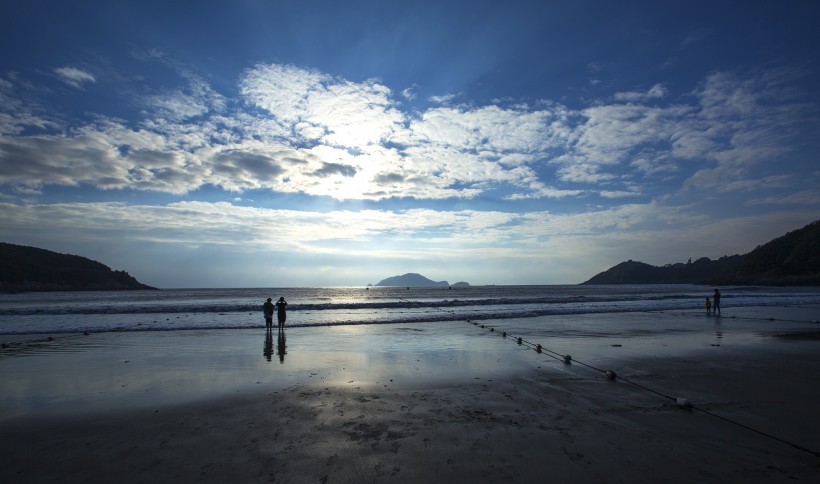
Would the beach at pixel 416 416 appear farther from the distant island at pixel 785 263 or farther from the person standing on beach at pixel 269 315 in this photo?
the distant island at pixel 785 263

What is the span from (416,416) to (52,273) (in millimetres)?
154780

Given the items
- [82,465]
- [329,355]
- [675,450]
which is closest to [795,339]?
[675,450]

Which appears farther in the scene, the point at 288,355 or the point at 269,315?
the point at 269,315

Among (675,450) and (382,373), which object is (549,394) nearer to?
(675,450)

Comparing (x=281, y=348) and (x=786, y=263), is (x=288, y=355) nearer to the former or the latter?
(x=281, y=348)

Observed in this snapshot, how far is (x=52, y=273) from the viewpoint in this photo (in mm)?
119500

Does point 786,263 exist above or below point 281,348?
above


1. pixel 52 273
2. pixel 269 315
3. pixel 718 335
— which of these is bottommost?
pixel 718 335

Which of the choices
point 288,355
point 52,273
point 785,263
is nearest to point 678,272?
point 785,263

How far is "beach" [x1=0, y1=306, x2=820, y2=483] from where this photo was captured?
16.5 feet

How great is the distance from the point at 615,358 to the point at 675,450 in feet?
24.2

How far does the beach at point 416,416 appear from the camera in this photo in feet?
16.5

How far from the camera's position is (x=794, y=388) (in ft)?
27.9

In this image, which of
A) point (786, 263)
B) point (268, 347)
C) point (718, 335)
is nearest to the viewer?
point (268, 347)
